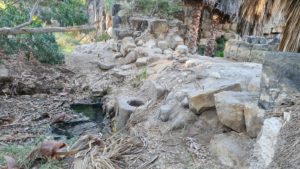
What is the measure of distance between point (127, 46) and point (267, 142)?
587 centimetres

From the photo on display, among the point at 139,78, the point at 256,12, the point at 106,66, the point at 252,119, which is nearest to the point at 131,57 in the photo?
the point at 106,66

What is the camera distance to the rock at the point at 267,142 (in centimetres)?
217

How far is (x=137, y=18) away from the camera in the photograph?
8922 mm

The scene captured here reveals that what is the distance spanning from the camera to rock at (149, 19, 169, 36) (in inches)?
341

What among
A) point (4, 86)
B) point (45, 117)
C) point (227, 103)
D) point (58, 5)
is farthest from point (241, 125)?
point (58, 5)

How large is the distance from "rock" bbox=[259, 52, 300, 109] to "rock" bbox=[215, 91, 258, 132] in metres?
0.54

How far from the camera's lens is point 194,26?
31.0 ft

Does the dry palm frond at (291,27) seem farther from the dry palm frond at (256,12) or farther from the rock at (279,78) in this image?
the rock at (279,78)

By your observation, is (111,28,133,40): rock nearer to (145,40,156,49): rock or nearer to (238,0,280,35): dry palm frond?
(145,40,156,49): rock

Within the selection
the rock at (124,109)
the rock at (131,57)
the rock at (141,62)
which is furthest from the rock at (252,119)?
the rock at (131,57)

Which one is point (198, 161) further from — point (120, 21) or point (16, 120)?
point (120, 21)

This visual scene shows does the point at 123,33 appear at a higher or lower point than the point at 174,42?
higher

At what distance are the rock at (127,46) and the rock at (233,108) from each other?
15.6 feet

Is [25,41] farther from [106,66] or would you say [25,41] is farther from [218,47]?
[218,47]
